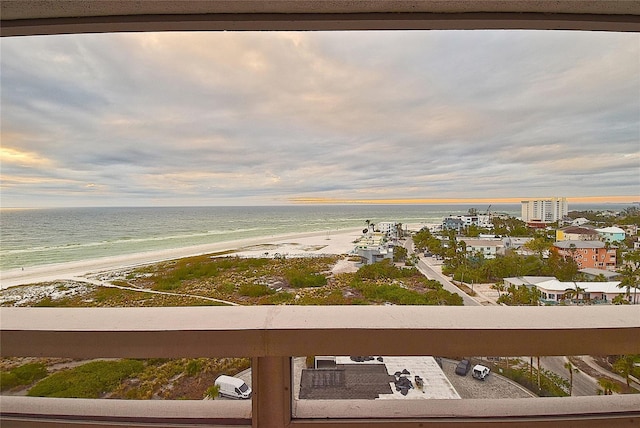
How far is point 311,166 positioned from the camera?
1.17 m

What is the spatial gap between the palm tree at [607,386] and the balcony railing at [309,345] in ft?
0.06

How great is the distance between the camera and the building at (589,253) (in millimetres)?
1083

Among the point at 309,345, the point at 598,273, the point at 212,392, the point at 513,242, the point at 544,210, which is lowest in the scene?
the point at 212,392

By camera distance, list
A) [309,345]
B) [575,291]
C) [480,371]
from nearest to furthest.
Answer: [309,345]
[480,371]
[575,291]

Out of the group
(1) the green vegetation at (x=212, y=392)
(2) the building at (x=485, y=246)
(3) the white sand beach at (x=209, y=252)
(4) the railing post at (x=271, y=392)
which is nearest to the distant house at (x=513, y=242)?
(2) the building at (x=485, y=246)

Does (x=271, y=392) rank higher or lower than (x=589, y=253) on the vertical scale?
lower

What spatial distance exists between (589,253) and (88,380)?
5.44 feet

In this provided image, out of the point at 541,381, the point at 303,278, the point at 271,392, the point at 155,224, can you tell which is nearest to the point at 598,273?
the point at 541,381

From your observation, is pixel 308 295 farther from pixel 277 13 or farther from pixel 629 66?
pixel 629 66

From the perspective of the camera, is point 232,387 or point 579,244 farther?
point 579,244

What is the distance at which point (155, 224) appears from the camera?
3.60 ft

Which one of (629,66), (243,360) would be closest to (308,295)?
(243,360)

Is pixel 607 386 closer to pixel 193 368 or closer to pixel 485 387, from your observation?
pixel 485 387

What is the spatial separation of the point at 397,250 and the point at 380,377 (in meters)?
0.43
